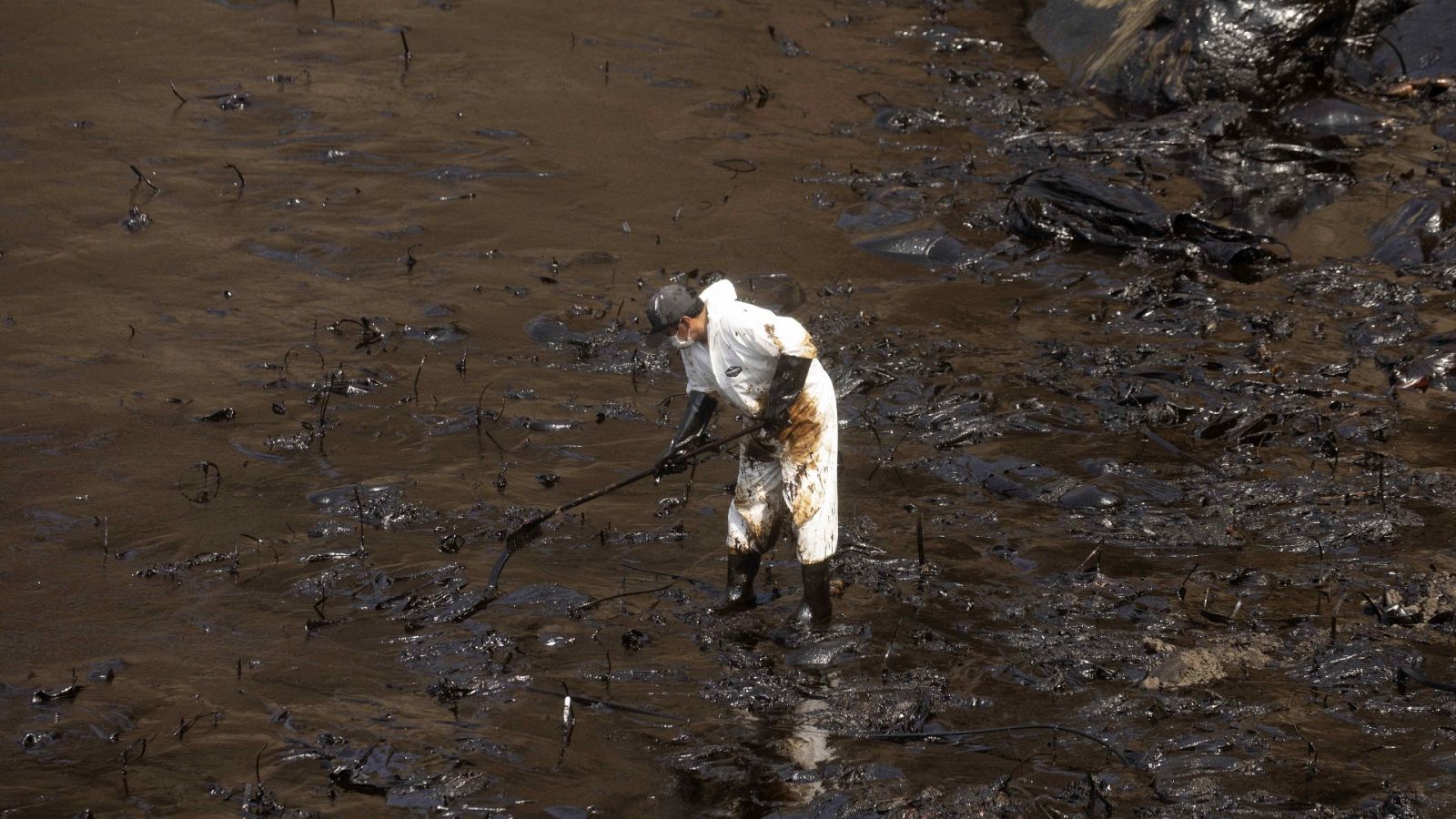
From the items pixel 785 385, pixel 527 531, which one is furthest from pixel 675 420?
pixel 785 385

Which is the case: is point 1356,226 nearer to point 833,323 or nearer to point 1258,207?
point 1258,207

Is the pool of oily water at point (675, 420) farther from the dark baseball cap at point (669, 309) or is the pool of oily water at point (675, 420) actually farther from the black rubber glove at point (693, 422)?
the dark baseball cap at point (669, 309)

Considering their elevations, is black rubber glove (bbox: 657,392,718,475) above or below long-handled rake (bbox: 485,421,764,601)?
above

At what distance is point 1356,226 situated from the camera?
399 inches

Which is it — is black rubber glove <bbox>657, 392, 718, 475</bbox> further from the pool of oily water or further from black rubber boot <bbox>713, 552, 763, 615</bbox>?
the pool of oily water

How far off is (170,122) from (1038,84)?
738cm

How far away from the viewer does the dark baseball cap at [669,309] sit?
5520 mm

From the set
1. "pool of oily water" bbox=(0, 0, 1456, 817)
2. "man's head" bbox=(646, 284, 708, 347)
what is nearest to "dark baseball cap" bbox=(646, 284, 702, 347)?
"man's head" bbox=(646, 284, 708, 347)

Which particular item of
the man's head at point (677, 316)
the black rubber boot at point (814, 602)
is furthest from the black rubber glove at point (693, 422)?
the black rubber boot at point (814, 602)

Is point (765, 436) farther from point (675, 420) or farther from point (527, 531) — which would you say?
point (675, 420)

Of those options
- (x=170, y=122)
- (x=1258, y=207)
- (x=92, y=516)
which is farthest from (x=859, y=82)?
(x=92, y=516)

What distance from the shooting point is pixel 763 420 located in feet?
18.1

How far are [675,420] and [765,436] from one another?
2.09 metres

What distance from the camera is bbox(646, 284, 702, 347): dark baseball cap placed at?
18.1 feet
